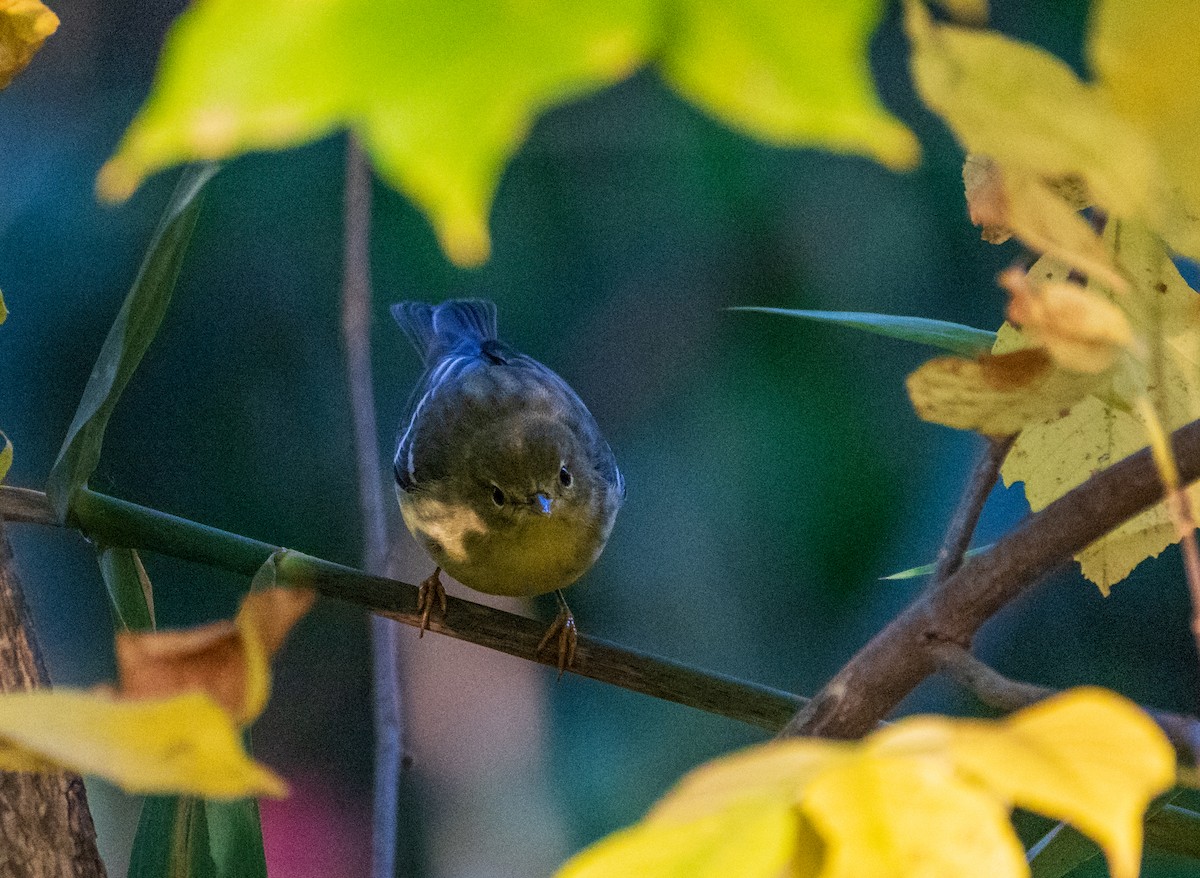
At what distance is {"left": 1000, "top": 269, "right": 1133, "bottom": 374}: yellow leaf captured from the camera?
8.1 inches

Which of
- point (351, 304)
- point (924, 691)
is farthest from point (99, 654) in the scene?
point (924, 691)

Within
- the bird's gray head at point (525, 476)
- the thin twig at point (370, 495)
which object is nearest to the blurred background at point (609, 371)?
the thin twig at point (370, 495)

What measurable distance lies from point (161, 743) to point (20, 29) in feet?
1.07

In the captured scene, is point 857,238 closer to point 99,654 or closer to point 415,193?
point 99,654

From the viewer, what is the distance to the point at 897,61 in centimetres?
128

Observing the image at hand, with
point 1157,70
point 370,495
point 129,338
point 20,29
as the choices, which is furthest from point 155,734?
point 370,495

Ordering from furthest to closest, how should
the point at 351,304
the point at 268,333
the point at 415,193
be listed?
the point at 268,333 → the point at 351,304 → the point at 415,193

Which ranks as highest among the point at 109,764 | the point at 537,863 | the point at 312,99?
the point at 312,99

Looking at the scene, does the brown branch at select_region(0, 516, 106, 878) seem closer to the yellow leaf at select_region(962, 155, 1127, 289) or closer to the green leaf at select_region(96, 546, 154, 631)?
the green leaf at select_region(96, 546, 154, 631)

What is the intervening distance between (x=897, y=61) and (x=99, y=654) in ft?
3.60

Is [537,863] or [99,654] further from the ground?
[99,654]

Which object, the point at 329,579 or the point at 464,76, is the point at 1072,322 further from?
the point at 329,579

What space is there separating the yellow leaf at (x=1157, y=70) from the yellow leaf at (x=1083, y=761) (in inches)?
4.1

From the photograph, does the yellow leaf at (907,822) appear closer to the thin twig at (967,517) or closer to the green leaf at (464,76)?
the green leaf at (464,76)
